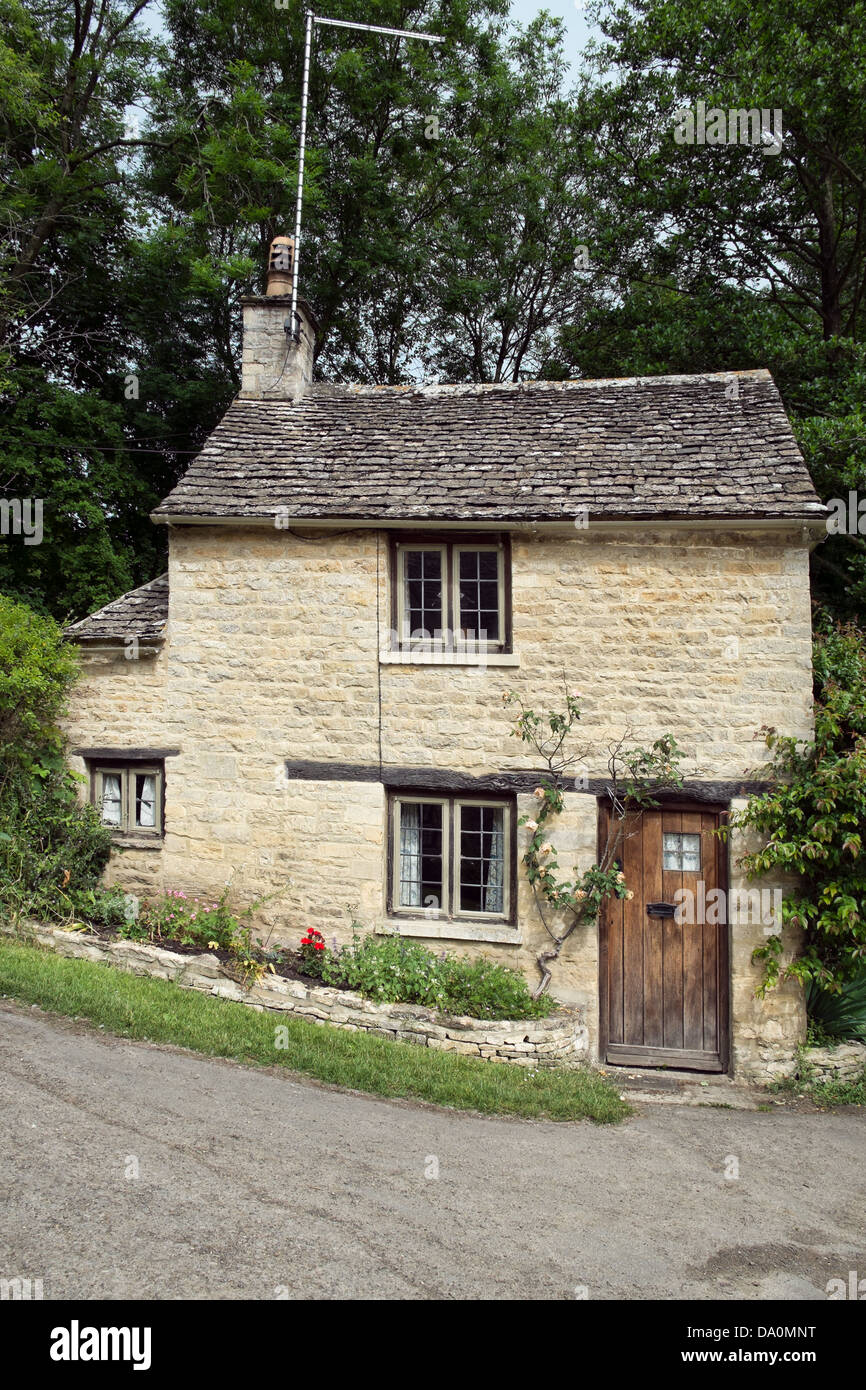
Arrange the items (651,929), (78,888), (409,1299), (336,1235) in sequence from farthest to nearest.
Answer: (78,888), (651,929), (336,1235), (409,1299)

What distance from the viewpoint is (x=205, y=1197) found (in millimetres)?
4867

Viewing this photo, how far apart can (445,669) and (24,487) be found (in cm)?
991

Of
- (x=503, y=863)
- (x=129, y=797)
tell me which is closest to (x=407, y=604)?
(x=503, y=863)

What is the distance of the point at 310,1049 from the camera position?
7242mm

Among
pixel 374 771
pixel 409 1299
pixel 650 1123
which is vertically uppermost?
pixel 374 771

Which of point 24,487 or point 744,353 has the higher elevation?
point 744,353

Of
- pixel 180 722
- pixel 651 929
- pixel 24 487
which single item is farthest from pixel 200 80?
pixel 651 929

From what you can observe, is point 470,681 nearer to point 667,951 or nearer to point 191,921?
point 667,951

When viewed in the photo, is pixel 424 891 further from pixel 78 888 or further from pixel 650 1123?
pixel 78 888

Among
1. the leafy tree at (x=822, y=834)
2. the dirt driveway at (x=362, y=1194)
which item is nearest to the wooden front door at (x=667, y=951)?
the leafy tree at (x=822, y=834)

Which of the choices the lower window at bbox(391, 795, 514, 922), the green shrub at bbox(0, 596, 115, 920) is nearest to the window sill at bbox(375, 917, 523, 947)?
the lower window at bbox(391, 795, 514, 922)

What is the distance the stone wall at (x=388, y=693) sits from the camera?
8.48m

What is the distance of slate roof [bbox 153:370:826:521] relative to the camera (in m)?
8.78

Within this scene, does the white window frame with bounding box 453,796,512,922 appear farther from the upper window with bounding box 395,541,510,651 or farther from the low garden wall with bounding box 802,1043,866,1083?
the low garden wall with bounding box 802,1043,866,1083
